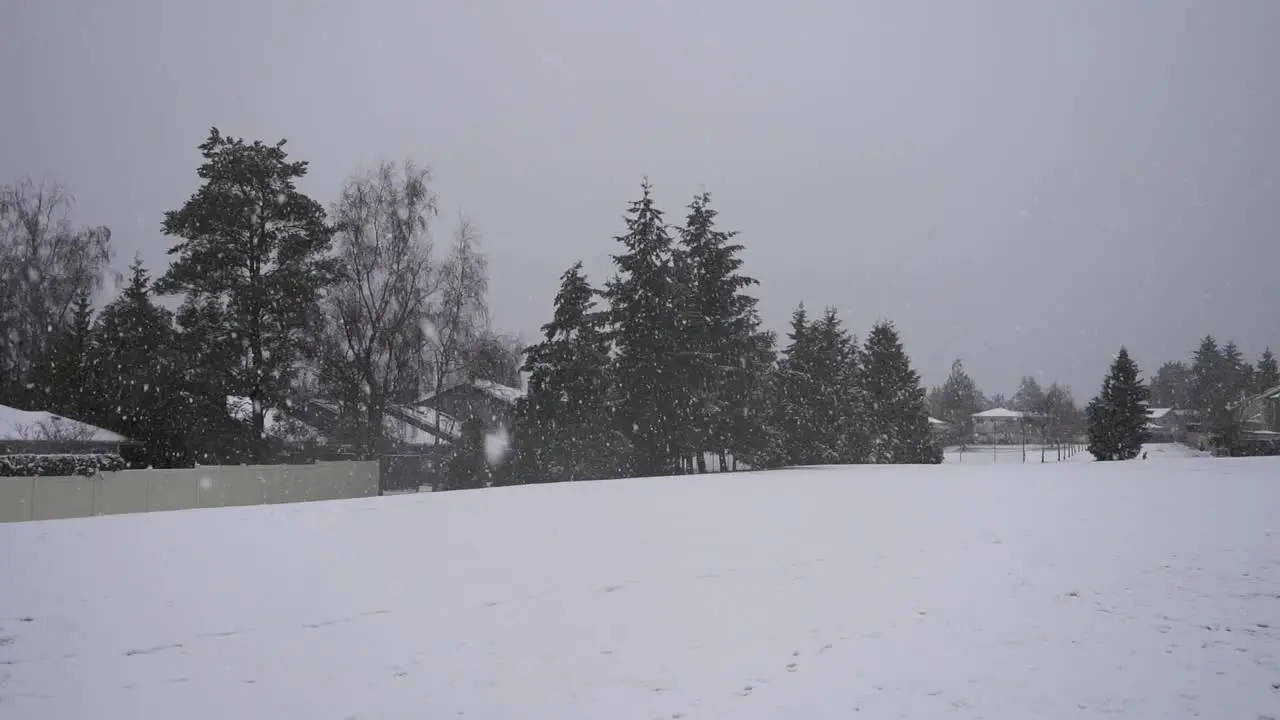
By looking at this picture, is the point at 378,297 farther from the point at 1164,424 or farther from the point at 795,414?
the point at 1164,424

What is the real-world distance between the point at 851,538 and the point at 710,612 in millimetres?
5256

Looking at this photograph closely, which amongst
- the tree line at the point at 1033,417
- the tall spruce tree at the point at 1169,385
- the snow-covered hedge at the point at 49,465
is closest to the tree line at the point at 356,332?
the snow-covered hedge at the point at 49,465

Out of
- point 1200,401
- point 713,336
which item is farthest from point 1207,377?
point 713,336

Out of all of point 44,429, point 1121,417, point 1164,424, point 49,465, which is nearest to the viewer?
point 49,465

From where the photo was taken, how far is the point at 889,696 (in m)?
5.50

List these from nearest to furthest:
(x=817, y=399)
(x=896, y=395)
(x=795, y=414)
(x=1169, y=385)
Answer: (x=795, y=414) < (x=817, y=399) < (x=896, y=395) < (x=1169, y=385)

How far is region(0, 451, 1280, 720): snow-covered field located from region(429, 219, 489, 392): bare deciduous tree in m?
20.0

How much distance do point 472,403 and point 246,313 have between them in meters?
11.1

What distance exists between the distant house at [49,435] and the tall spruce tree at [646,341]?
20.4m

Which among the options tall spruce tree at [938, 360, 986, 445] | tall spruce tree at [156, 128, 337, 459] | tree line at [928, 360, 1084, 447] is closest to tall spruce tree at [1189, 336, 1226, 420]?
tree line at [928, 360, 1084, 447]

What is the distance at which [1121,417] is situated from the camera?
178 feet

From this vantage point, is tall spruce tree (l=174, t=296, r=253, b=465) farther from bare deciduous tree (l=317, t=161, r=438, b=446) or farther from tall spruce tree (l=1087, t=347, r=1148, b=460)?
tall spruce tree (l=1087, t=347, r=1148, b=460)

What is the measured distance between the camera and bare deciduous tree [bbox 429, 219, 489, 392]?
3472cm

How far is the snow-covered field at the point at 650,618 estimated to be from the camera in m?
5.62
